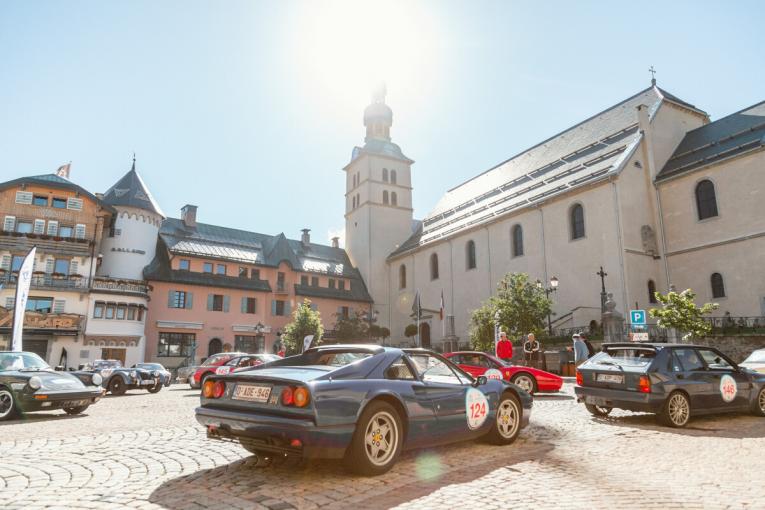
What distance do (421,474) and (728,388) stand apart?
7.15m

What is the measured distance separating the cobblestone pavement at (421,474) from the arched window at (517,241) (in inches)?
1102

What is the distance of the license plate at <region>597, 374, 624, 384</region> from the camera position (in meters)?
8.76

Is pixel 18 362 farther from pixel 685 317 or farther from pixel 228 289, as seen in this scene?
pixel 228 289

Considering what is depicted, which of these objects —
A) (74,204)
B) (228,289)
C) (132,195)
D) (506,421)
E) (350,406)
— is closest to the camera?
(350,406)

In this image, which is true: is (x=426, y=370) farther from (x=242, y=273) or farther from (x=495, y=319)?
(x=242, y=273)

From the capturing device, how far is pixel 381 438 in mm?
4996

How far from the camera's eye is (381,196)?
53.0 m

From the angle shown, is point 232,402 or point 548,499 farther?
point 232,402

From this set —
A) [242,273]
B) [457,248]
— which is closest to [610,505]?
[457,248]

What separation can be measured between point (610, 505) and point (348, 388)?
239 centimetres

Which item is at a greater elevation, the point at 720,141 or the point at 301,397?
the point at 720,141

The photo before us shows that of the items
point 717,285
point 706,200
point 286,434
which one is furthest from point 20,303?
point 706,200

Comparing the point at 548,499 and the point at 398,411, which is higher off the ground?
the point at 398,411

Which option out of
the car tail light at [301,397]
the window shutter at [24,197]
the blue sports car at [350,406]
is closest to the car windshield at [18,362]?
the blue sports car at [350,406]
